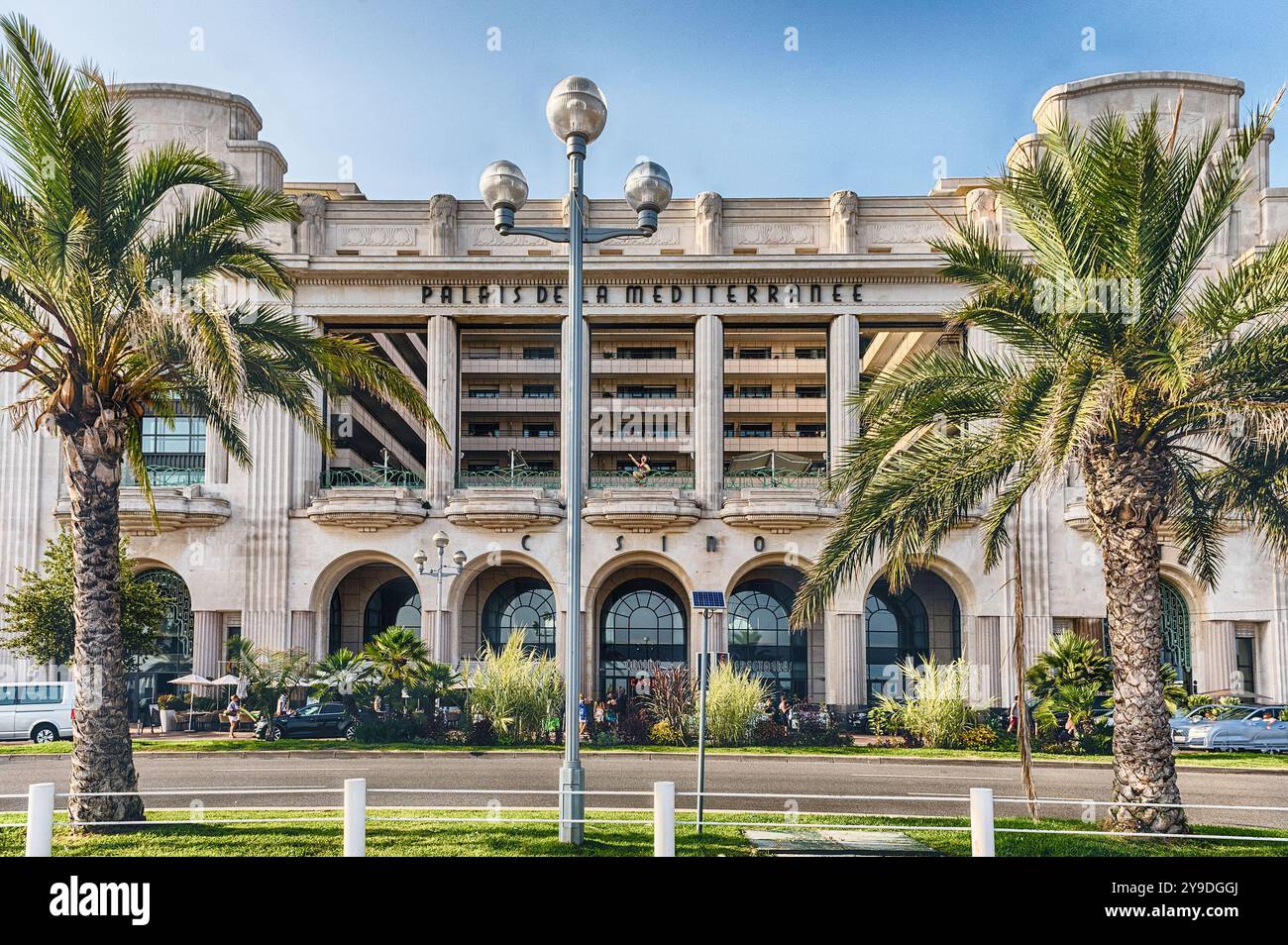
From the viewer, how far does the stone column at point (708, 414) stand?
35.4m

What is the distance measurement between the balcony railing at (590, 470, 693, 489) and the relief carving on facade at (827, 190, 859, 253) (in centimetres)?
937

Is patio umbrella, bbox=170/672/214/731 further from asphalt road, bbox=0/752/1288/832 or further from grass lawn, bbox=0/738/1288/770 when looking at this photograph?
asphalt road, bbox=0/752/1288/832

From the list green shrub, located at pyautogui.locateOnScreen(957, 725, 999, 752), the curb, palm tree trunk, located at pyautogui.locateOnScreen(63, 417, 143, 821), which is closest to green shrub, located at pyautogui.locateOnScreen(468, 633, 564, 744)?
the curb

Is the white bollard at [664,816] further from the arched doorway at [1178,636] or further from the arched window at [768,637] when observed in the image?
the arched doorway at [1178,636]

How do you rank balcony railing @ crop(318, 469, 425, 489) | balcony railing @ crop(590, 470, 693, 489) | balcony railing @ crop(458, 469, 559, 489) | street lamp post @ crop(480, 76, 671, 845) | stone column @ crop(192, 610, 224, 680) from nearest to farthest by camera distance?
1. street lamp post @ crop(480, 76, 671, 845)
2. stone column @ crop(192, 610, 224, 680)
3. balcony railing @ crop(318, 469, 425, 489)
4. balcony railing @ crop(590, 470, 693, 489)
5. balcony railing @ crop(458, 469, 559, 489)

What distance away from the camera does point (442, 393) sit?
117 feet

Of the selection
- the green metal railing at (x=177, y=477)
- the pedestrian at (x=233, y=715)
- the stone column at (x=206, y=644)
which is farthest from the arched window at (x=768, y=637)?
the green metal railing at (x=177, y=477)

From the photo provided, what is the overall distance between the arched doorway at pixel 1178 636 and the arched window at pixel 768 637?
12457 millimetres

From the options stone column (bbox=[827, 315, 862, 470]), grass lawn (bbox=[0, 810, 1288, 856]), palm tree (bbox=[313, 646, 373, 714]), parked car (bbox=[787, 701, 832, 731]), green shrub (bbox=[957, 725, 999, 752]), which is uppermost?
stone column (bbox=[827, 315, 862, 470])

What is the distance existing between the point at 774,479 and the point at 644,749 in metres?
12.1

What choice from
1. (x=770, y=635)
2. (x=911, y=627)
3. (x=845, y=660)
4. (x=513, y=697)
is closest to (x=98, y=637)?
(x=513, y=697)

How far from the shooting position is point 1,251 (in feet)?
45.5

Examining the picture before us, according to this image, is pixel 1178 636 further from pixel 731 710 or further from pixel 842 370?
pixel 731 710

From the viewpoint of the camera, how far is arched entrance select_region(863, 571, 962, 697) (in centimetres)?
3931
